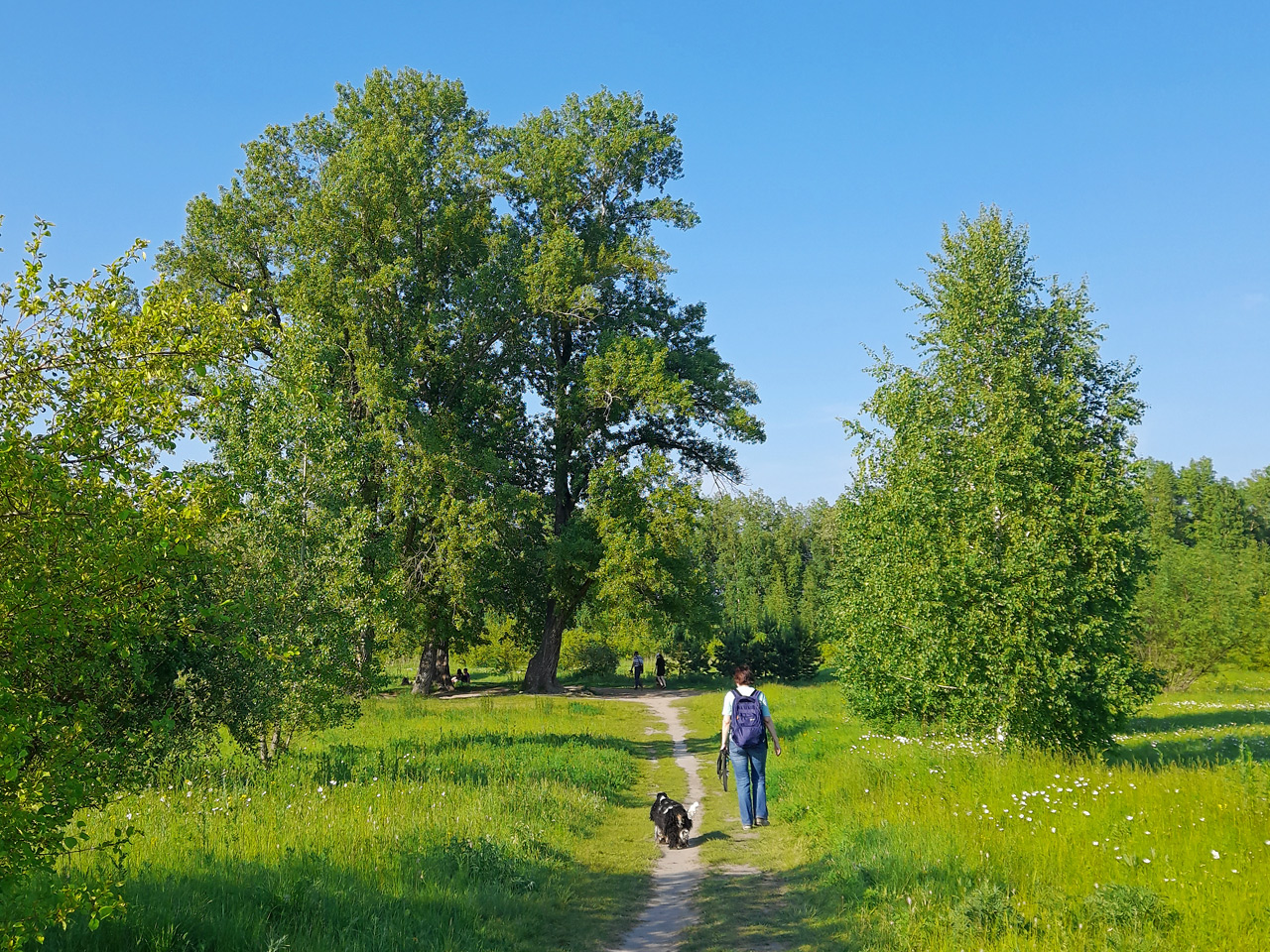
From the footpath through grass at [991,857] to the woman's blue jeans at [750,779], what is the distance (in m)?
0.31

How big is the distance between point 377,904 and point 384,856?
1.19m

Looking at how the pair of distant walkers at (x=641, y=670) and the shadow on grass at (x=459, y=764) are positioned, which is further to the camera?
the pair of distant walkers at (x=641, y=670)

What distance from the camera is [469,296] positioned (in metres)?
27.5

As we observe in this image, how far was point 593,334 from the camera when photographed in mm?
32781

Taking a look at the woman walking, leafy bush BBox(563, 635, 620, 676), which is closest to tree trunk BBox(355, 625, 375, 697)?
the woman walking

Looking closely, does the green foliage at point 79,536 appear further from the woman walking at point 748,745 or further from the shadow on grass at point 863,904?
the woman walking at point 748,745

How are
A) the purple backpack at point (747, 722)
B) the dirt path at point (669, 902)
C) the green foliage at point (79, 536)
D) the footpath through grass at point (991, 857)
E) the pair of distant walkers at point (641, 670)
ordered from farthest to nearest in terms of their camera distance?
the pair of distant walkers at point (641, 670)
the purple backpack at point (747, 722)
the dirt path at point (669, 902)
the footpath through grass at point (991, 857)
the green foliage at point (79, 536)

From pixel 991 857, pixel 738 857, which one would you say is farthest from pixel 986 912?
pixel 738 857

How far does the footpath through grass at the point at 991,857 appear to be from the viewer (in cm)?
571

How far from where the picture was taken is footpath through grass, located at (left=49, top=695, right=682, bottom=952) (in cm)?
600

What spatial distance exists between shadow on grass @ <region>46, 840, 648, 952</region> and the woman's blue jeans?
100 inches

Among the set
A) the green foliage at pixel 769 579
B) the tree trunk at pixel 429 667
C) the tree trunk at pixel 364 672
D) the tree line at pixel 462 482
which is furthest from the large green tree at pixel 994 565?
the green foliage at pixel 769 579

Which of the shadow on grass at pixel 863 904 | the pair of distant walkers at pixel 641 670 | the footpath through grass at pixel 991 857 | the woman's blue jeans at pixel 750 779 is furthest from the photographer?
the pair of distant walkers at pixel 641 670

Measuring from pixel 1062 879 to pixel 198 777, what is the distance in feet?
35.2
